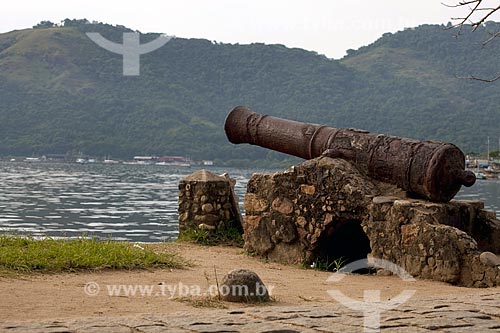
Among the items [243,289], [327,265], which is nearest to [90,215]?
[327,265]

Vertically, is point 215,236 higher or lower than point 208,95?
lower

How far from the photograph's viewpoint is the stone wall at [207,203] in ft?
42.7

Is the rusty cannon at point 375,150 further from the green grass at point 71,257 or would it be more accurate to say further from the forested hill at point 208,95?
the forested hill at point 208,95

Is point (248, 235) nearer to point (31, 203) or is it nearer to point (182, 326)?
point (182, 326)

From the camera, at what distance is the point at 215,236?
12914mm

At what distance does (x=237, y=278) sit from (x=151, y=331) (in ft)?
7.25

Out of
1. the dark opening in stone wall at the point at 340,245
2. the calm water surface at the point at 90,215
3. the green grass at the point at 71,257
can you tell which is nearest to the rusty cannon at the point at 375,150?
the dark opening in stone wall at the point at 340,245

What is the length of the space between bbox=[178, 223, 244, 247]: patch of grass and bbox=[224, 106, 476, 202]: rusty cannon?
1.41m

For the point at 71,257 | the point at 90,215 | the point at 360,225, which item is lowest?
the point at 90,215

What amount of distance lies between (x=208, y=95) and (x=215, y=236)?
89504 millimetres

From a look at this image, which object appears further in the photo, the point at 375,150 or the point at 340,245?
the point at 340,245

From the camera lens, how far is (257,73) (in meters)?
106

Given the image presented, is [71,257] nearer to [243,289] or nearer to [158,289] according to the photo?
[158,289]

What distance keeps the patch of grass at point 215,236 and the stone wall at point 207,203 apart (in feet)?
0.19
